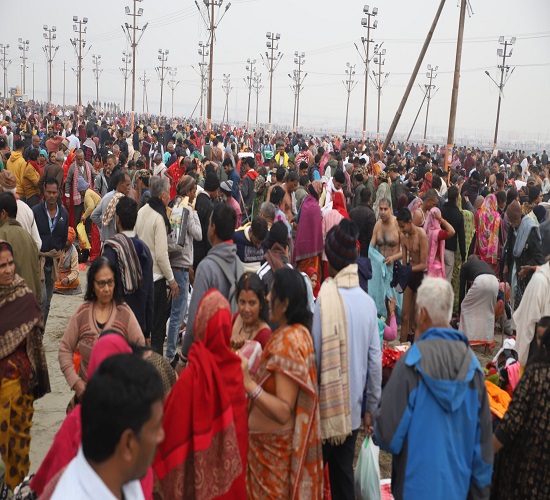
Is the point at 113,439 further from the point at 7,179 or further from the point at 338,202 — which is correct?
the point at 338,202

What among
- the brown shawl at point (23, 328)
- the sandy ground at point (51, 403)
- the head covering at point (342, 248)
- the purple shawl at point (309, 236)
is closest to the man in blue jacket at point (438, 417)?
the head covering at point (342, 248)

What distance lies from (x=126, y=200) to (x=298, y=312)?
2244 millimetres

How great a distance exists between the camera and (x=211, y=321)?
3.20 meters

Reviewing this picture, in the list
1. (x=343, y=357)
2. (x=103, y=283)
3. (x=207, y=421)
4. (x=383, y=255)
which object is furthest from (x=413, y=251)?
(x=207, y=421)

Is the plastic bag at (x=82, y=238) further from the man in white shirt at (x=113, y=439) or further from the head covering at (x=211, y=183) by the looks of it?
the man in white shirt at (x=113, y=439)

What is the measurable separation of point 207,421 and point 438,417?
3.49ft

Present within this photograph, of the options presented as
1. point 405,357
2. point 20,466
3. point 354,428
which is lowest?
point 20,466

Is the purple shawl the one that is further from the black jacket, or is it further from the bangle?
the bangle

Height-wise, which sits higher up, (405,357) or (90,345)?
(405,357)

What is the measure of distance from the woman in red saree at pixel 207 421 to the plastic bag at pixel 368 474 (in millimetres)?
1147

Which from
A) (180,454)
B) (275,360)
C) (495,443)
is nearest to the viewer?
(180,454)

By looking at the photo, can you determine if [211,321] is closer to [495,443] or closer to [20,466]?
[495,443]

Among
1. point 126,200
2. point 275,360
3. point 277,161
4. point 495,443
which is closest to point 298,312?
point 275,360

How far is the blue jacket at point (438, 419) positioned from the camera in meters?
3.11
